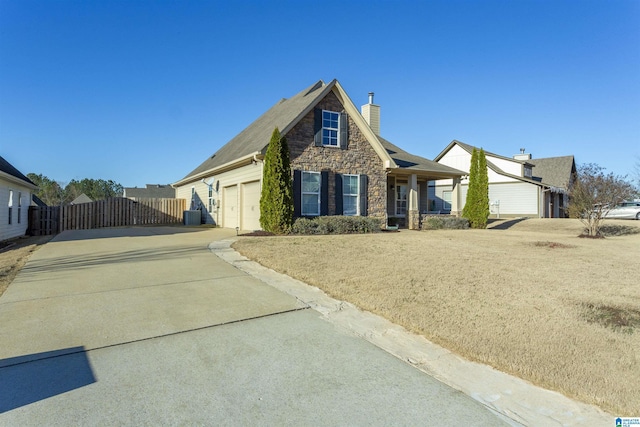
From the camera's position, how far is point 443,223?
1759cm

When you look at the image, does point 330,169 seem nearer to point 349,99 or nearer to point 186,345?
point 349,99

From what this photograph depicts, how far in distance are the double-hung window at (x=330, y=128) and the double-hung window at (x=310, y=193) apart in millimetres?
1613

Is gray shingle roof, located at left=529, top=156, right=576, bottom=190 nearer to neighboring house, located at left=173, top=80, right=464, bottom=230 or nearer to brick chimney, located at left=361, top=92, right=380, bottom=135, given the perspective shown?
neighboring house, located at left=173, top=80, right=464, bottom=230

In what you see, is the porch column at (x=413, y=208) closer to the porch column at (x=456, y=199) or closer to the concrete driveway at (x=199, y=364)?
the porch column at (x=456, y=199)

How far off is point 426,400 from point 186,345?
2.22 metres

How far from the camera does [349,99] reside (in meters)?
15.2

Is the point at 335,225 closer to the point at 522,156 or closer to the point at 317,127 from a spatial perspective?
A: the point at 317,127

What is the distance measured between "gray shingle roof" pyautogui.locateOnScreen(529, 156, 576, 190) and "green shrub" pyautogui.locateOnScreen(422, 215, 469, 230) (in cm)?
1886

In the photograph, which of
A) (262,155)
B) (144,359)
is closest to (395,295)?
(144,359)

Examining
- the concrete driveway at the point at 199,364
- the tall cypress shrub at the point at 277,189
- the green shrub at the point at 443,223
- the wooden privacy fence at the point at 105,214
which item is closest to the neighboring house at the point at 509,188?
the green shrub at the point at 443,223

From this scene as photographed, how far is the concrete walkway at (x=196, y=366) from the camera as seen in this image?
7.89ft

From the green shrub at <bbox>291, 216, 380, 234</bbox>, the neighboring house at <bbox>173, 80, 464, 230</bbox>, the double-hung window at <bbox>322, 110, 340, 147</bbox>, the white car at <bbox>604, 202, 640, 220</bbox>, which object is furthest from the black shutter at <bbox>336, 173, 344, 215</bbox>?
the white car at <bbox>604, 202, 640, 220</bbox>

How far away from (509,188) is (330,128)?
19528 millimetres

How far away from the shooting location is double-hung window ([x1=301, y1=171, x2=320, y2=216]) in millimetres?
14281
